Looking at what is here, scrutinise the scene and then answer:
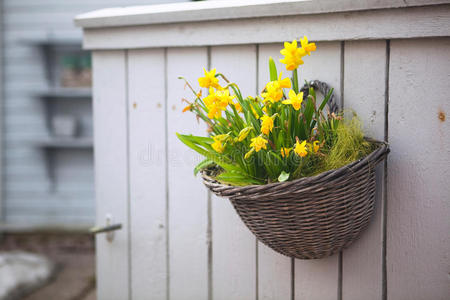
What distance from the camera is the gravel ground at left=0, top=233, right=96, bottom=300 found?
2.82 m

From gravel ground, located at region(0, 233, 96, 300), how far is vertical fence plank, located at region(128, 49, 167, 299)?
1547 millimetres

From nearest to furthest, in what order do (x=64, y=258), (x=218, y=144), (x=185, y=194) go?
(x=218, y=144) → (x=185, y=194) → (x=64, y=258)

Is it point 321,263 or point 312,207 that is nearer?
point 312,207

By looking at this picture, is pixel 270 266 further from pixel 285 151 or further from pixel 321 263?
pixel 285 151

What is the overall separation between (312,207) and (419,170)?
0.30 m

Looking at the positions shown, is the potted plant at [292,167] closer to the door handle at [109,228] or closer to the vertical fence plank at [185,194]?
the vertical fence plank at [185,194]

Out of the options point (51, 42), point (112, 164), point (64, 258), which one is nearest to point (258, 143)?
point (112, 164)

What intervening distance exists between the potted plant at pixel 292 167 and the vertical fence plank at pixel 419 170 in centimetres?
9

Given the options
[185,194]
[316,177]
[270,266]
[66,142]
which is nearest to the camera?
[316,177]

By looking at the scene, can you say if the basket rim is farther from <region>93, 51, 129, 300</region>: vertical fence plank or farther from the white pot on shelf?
the white pot on shelf

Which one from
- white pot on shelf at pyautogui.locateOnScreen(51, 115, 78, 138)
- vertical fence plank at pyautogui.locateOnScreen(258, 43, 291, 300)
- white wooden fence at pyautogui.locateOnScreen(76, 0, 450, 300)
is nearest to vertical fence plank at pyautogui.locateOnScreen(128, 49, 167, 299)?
white wooden fence at pyautogui.locateOnScreen(76, 0, 450, 300)

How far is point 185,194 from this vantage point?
4.38ft

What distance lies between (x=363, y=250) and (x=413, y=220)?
0.45ft

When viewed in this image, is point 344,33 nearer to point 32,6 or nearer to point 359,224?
point 359,224
